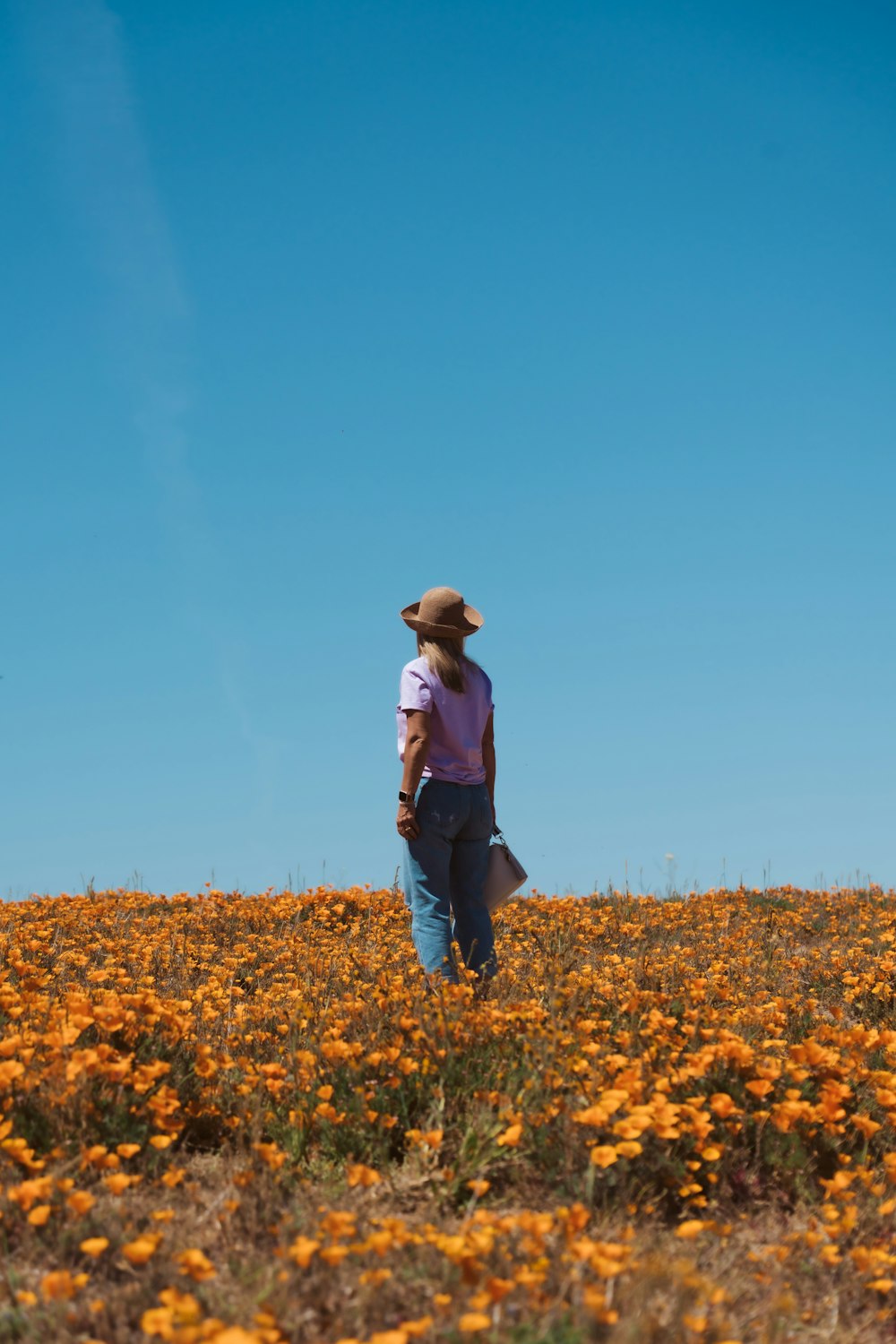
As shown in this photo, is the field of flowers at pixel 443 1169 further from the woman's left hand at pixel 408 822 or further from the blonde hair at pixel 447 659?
the blonde hair at pixel 447 659

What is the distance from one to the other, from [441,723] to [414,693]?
0.27m

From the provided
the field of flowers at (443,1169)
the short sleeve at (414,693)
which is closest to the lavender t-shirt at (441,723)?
the short sleeve at (414,693)

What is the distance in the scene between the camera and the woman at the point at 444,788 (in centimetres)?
714

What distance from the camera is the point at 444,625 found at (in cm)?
750

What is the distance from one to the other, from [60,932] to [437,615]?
16.9 feet

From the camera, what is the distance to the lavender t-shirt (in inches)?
284

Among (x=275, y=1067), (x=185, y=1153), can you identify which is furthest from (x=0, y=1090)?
(x=275, y=1067)

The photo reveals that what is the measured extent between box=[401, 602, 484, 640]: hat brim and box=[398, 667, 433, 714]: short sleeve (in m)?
0.36

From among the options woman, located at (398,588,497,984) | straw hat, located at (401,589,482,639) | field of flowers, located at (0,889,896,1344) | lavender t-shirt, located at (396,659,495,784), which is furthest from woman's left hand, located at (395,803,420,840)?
straw hat, located at (401,589,482,639)

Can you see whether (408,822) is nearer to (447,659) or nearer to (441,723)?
(441,723)

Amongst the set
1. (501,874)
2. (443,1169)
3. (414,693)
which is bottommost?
(443,1169)

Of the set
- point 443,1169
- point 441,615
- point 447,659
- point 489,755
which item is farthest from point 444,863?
point 443,1169

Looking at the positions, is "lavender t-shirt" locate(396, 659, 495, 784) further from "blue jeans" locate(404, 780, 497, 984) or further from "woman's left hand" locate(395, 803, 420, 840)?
"woman's left hand" locate(395, 803, 420, 840)

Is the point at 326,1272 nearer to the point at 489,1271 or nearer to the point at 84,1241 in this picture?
the point at 489,1271
